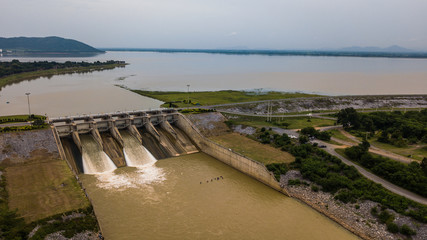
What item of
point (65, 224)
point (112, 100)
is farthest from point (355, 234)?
point (112, 100)

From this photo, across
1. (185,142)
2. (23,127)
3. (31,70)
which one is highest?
(31,70)

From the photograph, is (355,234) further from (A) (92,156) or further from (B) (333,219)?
(A) (92,156)

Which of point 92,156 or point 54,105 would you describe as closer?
point 92,156

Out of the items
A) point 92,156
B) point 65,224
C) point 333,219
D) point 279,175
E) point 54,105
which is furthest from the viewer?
point 54,105

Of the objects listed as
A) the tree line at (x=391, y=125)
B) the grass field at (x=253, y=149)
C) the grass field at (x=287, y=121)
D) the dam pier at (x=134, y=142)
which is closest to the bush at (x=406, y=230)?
the dam pier at (x=134, y=142)

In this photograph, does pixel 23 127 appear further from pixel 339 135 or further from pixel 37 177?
pixel 339 135

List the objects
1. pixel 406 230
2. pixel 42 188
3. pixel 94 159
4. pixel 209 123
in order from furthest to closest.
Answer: pixel 209 123
pixel 94 159
pixel 42 188
pixel 406 230

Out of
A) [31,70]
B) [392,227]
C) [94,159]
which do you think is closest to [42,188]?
[94,159]
